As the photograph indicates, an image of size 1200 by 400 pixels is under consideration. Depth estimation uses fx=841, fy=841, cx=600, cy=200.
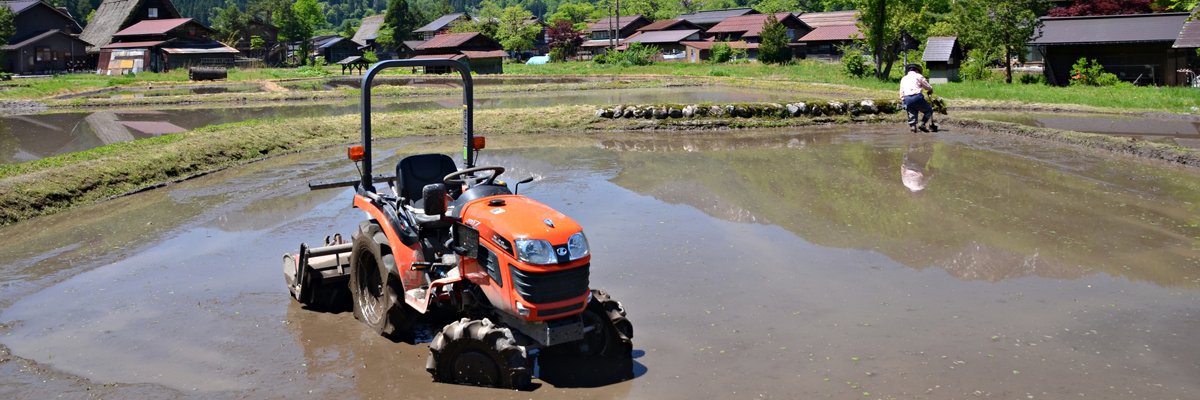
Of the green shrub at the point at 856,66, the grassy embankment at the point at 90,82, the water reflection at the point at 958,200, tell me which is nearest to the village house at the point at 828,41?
the green shrub at the point at 856,66

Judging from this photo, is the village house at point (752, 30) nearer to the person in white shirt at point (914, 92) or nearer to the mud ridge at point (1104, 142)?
the mud ridge at point (1104, 142)

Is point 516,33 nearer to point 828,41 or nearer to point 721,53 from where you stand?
point 721,53

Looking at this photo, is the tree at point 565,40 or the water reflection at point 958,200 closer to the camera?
the water reflection at point 958,200

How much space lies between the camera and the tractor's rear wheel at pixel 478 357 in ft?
17.6

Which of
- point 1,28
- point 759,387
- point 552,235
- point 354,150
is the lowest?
point 759,387

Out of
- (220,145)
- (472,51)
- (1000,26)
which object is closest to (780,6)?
(472,51)

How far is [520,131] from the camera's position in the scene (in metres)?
21.3

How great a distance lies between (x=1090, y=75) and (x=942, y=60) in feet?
19.9

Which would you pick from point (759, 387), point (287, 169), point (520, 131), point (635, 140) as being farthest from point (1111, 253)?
point (520, 131)

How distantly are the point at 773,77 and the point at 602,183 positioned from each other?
33869 millimetres

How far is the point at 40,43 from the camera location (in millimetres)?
57062

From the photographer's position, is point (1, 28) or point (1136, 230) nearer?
point (1136, 230)

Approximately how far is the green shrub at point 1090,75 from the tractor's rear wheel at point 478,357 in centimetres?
3572

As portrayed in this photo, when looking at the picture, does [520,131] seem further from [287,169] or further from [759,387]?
[759,387]
